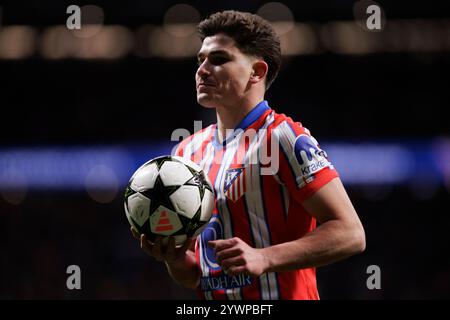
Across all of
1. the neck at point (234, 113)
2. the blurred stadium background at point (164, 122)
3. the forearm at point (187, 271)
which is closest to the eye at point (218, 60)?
the neck at point (234, 113)

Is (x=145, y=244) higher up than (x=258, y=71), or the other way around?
(x=258, y=71)

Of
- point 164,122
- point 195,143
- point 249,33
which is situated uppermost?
point 164,122

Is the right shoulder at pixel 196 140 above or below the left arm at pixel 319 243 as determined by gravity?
above

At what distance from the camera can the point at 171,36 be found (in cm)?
1302

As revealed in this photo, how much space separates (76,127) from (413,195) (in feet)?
22.6

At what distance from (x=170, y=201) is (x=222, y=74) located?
2.27 feet

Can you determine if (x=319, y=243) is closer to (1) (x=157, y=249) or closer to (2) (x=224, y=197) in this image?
(2) (x=224, y=197)

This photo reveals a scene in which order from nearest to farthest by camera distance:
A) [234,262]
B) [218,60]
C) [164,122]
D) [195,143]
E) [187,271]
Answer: [234,262]
[187,271]
[218,60]
[195,143]
[164,122]

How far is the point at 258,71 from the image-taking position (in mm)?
3061

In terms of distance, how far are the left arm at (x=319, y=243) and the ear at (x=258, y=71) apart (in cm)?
71

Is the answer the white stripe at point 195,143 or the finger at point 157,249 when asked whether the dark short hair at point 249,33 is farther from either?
the finger at point 157,249

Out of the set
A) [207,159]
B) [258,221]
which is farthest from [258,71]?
[258,221]

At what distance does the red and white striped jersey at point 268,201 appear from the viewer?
8.73 feet

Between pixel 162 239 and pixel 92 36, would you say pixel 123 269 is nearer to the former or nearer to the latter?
pixel 92 36
